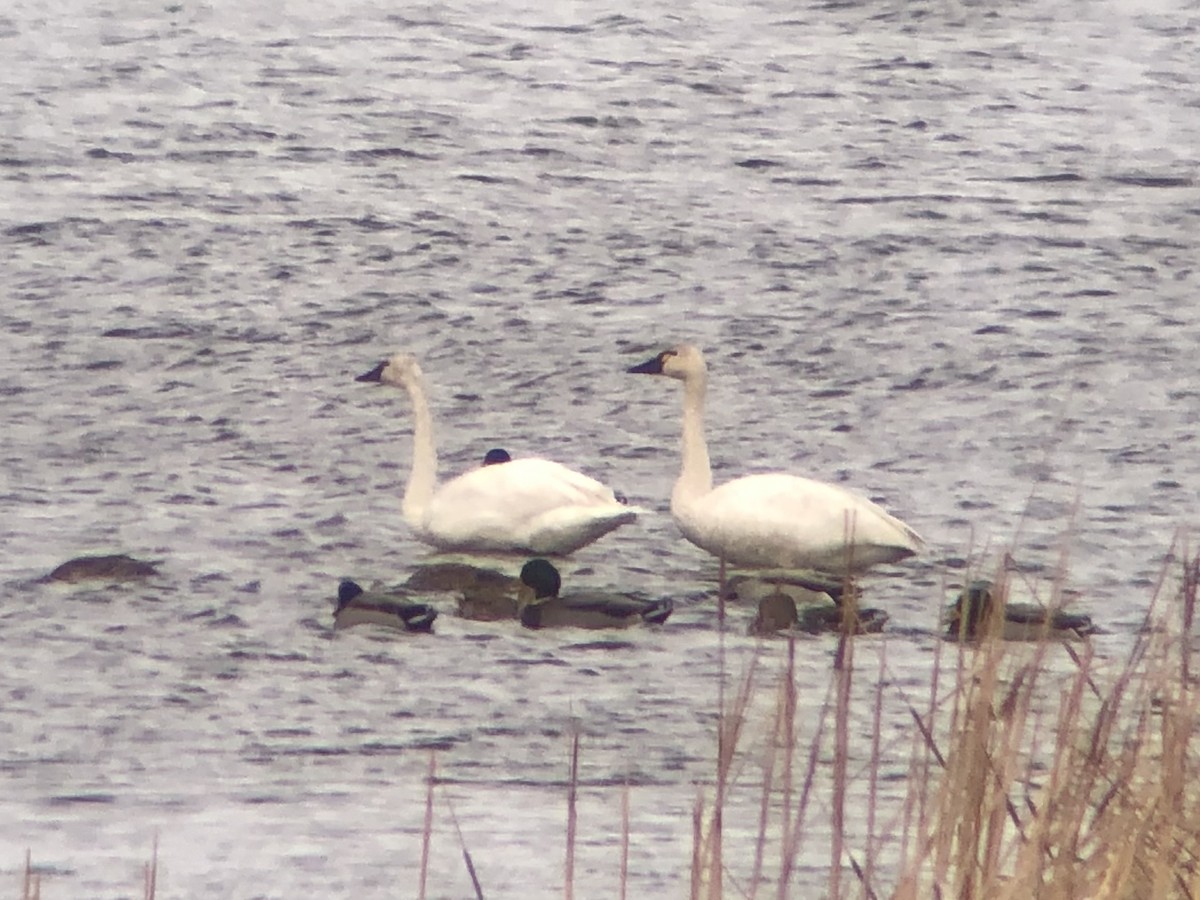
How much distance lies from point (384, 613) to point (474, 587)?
3.26ft

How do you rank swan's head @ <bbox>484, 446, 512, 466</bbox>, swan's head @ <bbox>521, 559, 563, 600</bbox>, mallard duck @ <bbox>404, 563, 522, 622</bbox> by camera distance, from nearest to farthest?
mallard duck @ <bbox>404, 563, 522, 622</bbox>
swan's head @ <bbox>521, 559, 563, 600</bbox>
swan's head @ <bbox>484, 446, 512, 466</bbox>

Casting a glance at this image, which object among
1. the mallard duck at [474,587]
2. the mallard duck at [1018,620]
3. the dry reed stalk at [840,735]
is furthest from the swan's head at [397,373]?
the dry reed stalk at [840,735]

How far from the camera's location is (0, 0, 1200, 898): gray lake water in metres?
8.05

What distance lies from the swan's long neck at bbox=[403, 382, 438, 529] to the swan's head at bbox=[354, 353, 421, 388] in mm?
174

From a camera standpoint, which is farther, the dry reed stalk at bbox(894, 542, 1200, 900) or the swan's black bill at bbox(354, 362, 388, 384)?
the swan's black bill at bbox(354, 362, 388, 384)

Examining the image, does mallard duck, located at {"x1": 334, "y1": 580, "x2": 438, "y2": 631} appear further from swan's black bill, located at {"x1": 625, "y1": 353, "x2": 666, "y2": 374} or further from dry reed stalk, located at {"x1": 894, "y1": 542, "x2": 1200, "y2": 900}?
dry reed stalk, located at {"x1": 894, "y1": 542, "x2": 1200, "y2": 900}

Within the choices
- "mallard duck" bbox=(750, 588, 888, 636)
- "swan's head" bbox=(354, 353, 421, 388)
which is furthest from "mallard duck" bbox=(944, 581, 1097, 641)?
"swan's head" bbox=(354, 353, 421, 388)

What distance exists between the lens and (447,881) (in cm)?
653

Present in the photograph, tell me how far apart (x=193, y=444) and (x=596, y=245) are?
595 centimetres

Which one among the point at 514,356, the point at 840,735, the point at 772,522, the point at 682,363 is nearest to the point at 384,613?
the point at 772,522

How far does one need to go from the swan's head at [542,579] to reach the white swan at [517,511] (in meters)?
1.57

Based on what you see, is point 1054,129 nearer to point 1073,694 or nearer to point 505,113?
point 505,113

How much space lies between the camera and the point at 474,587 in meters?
11.3

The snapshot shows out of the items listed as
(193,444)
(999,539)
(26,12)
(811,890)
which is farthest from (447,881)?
(26,12)
